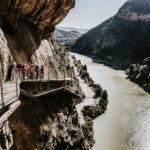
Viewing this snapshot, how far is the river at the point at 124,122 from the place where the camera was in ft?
191

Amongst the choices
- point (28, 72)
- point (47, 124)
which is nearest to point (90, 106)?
point (47, 124)

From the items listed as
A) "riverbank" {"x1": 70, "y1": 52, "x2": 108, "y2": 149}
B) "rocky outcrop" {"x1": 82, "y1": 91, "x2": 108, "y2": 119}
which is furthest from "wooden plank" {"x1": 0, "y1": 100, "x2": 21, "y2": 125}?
"rocky outcrop" {"x1": 82, "y1": 91, "x2": 108, "y2": 119}

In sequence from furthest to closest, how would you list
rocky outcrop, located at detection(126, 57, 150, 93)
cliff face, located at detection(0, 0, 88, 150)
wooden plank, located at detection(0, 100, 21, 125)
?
rocky outcrop, located at detection(126, 57, 150, 93) < cliff face, located at detection(0, 0, 88, 150) < wooden plank, located at detection(0, 100, 21, 125)

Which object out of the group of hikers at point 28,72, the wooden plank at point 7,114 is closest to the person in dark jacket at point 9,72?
the group of hikers at point 28,72

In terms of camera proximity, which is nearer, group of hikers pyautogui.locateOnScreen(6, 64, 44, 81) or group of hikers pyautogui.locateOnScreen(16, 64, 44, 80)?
group of hikers pyautogui.locateOnScreen(6, 64, 44, 81)

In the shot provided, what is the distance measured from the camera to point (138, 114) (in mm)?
79562

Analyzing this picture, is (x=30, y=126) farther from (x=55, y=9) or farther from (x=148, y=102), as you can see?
(x=148, y=102)

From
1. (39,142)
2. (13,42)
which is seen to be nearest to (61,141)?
(39,142)

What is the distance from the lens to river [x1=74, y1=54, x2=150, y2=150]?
58.2m

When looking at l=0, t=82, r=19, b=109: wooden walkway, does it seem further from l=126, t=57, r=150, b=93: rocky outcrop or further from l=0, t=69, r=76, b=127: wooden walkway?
l=126, t=57, r=150, b=93: rocky outcrop

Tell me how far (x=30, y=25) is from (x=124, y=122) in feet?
113

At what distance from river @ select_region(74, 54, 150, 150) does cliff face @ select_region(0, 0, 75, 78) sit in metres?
18.4

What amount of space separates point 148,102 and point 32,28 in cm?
5662

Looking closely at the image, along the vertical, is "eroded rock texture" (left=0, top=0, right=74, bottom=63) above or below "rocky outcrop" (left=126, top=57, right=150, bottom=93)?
above
